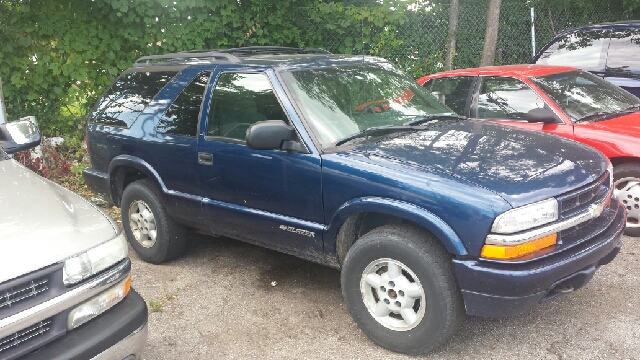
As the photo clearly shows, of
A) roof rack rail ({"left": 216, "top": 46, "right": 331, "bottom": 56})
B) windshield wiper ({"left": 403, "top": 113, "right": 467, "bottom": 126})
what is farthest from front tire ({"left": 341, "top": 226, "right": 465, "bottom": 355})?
roof rack rail ({"left": 216, "top": 46, "right": 331, "bottom": 56})

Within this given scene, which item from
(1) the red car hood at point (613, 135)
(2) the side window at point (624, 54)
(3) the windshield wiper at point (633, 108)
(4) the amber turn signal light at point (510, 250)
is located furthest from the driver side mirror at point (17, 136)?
(2) the side window at point (624, 54)

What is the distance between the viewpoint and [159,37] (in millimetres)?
8695

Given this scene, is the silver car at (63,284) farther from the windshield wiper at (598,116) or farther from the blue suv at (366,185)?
the windshield wiper at (598,116)

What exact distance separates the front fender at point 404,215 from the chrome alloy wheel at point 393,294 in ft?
0.96

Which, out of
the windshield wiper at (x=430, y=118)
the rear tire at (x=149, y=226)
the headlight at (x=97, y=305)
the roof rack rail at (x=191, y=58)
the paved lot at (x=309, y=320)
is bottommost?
the paved lot at (x=309, y=320)

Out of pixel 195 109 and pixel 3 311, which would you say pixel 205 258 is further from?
pixel 3 311

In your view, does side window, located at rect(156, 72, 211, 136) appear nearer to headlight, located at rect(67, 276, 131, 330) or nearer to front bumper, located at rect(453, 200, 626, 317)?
headlight, located at rect(67, 276, 131, 330)

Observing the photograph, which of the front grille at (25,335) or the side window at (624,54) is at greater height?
the side window at (624,54)

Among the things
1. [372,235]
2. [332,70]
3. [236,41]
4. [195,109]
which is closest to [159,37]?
[236,41]

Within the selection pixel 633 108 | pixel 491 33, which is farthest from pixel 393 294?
pixel 491 33

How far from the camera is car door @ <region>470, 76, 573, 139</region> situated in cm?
560

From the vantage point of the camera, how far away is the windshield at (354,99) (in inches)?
154

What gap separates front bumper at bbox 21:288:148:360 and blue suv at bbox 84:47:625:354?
130 centimetres

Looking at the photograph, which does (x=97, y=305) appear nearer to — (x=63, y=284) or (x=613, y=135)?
(x=63, y=284)
